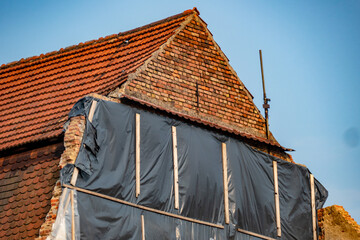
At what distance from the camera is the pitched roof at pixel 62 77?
1816 cm

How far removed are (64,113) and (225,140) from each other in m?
3.84

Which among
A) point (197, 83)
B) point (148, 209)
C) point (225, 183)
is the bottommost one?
point (148, 209)

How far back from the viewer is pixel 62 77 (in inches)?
794

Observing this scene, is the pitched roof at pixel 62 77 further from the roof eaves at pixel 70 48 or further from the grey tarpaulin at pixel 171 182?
the grey tarpaulin at pixel 171 182

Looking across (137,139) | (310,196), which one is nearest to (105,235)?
(137,139)

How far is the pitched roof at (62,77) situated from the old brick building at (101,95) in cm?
4

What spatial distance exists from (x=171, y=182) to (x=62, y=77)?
4.94m

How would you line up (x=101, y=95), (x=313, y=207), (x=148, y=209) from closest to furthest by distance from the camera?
(x=148, y=209) < (x=101, y=95) < (x=313, y=207)

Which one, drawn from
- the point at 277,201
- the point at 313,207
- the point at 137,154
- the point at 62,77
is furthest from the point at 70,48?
the point at 313,207

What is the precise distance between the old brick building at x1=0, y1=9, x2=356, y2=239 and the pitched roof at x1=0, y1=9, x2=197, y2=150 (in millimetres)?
35

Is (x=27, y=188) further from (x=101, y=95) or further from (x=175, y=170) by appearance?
(x=175, y=170)

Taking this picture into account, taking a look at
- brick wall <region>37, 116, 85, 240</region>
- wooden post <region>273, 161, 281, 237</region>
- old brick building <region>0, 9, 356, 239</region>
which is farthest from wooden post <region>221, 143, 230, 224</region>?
brick wall <region>37, 116, 85, 240</region>

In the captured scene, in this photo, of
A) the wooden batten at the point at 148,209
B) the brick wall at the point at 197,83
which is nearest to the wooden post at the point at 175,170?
the wooden batten at the point at 148,209

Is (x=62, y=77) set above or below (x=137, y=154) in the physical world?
above
